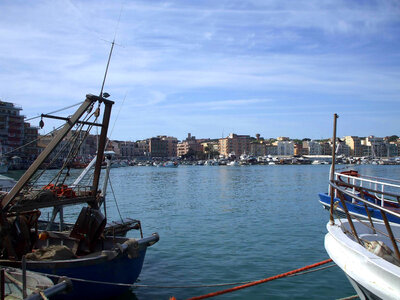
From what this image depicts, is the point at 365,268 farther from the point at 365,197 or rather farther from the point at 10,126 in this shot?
the point at 10,126

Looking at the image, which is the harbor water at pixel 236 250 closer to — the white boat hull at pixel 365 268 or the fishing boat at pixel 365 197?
the fishing boat at pixel 365 197

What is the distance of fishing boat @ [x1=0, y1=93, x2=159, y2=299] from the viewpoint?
9633 millimetres

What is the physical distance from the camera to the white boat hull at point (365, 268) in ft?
18.9

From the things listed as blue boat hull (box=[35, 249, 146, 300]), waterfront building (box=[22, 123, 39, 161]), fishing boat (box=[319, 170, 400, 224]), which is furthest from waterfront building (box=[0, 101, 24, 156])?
blue boat hull (box=[35, 249, 146, 300])

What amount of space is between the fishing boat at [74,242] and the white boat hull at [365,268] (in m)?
5.05

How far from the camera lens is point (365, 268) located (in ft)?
20.7

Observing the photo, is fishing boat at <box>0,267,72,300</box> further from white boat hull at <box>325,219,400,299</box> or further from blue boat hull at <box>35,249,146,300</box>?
white boat hull at <box>325,219,400,299</box>

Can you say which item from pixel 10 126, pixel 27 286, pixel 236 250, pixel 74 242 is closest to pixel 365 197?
pixel 236 250

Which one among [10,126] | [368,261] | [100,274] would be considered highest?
[10,126]

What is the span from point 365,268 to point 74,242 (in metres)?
8.85

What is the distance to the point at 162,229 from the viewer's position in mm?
22188

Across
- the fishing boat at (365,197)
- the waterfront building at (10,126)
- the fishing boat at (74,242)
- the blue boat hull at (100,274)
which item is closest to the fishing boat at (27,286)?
the fishing boat at (74,242)

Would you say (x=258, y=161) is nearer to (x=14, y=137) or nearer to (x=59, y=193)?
(x=14, y=137)

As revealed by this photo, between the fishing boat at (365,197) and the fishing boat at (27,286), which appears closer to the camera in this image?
the fishing boat at (27,286)
